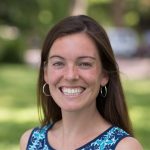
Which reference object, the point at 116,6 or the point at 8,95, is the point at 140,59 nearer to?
the point at 116,6

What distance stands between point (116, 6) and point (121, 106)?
37082mm

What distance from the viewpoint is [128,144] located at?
8.34 feet

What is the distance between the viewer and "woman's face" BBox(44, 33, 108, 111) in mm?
2584

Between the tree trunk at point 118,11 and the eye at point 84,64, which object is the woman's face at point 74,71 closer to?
the eye at point 84,64

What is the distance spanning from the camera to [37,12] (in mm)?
31016

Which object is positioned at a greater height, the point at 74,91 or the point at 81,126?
the point at 74,91

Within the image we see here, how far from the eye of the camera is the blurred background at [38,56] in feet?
31.1

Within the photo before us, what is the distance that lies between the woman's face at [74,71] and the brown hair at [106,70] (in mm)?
32

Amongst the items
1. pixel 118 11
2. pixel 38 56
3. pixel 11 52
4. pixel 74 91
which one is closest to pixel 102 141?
pixel 74 91

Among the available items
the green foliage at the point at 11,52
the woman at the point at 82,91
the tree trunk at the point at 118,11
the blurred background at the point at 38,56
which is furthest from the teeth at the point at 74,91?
the tree trunk at the point at 118,11

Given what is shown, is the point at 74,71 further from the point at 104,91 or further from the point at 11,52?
the point at 11,52

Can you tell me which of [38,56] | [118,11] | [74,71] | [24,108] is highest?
[118,11]

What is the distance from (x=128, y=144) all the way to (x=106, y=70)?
15.0 inches

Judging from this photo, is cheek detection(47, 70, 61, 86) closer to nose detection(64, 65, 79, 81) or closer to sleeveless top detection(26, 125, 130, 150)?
nose detection(64, 65, 79, 81)
